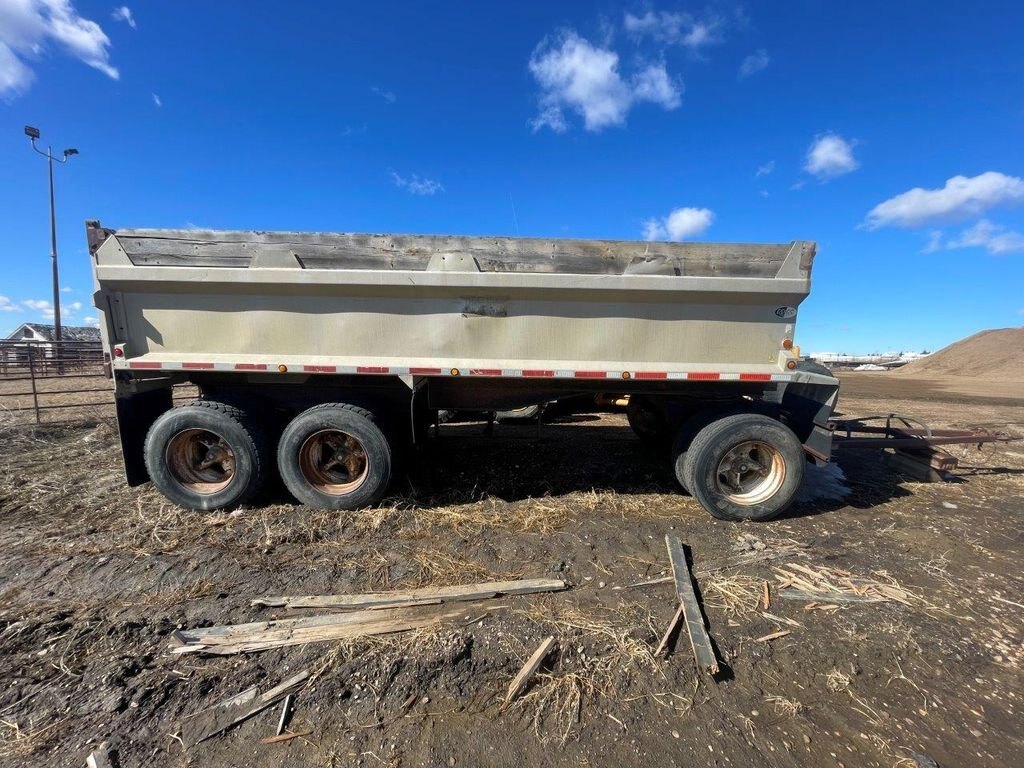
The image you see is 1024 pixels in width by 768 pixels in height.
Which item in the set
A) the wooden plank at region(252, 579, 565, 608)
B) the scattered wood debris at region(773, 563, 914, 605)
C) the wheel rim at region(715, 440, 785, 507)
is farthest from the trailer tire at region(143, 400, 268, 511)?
the scattered wood debris at region(773, 563, 914, 605)

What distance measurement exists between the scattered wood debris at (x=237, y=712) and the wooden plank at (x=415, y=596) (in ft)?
2.12

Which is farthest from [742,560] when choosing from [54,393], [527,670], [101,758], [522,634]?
[54,393]

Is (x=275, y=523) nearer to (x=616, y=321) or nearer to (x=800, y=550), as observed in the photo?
(x=616, y=321)

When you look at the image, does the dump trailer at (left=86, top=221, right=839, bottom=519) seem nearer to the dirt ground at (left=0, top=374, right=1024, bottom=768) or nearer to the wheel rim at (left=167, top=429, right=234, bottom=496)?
the wheel rim at (left=167, top=429, right=234, bottom=496)

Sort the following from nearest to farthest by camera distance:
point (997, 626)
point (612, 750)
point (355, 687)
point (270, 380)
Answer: point (612, 750)
point (355, 687)
point (997, 626)
point (270, 380)

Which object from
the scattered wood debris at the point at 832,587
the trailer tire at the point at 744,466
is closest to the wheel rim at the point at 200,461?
A: the trailer tire at the point at 744,466

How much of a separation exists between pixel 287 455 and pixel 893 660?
473 centimetres

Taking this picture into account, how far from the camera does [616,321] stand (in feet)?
14.1

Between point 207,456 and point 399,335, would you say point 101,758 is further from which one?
point 399,335

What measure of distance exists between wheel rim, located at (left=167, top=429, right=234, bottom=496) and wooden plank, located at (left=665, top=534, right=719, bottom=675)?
13.3 feet

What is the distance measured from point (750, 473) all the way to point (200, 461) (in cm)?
548

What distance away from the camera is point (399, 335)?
169 inches

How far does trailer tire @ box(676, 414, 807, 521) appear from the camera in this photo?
14.1ft

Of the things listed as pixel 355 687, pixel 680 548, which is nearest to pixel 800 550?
pixel 680 548
